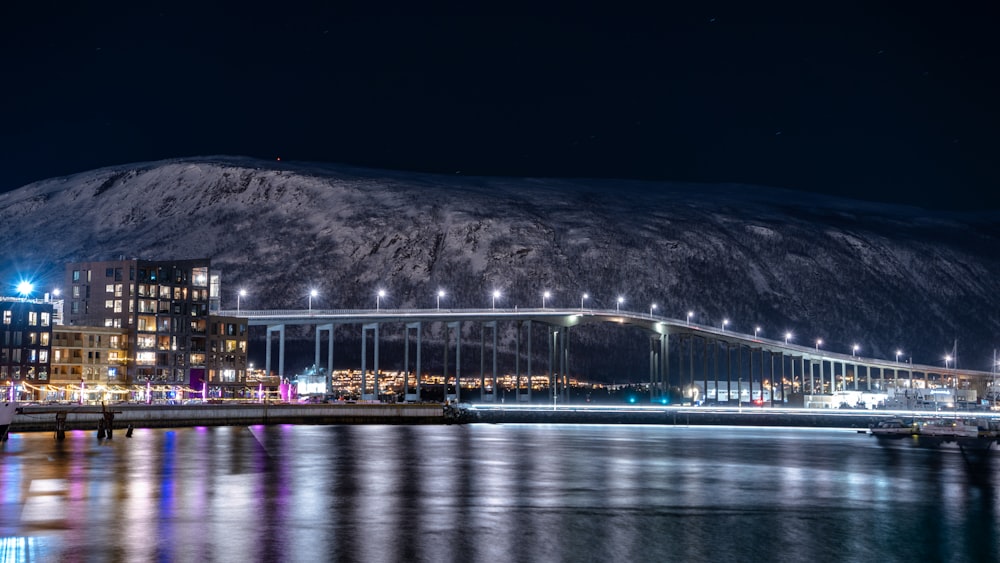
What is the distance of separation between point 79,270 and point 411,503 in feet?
406

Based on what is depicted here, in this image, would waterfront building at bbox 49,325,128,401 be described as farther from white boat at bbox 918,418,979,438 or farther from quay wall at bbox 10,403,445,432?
white boat at bbox 918,418,979,438

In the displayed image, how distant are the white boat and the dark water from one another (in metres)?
16.3

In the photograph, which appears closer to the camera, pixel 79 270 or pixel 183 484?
pixel 183 484

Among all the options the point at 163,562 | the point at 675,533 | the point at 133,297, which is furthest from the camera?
the point at 133,297

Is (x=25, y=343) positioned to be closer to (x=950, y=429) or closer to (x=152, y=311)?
(x=152, y=311)

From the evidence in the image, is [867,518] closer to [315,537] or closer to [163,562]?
[315,537]

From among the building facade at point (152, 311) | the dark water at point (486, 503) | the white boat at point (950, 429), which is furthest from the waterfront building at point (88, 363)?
the white boat at point (950, 429)

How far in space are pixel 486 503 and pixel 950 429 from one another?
7209cm

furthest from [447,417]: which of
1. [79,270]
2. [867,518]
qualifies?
[867,518]

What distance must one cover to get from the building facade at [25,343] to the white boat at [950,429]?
95.5 meters

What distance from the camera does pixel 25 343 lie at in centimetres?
13875

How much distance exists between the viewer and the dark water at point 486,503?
127ft

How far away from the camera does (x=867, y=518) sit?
4872cm

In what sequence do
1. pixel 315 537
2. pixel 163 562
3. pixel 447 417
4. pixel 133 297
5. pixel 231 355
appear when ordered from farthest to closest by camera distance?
1. pixel 231 355
2. pixel 133 297
3. pixel 447 417
4. pixel 315 537
5. pixel 163 562
